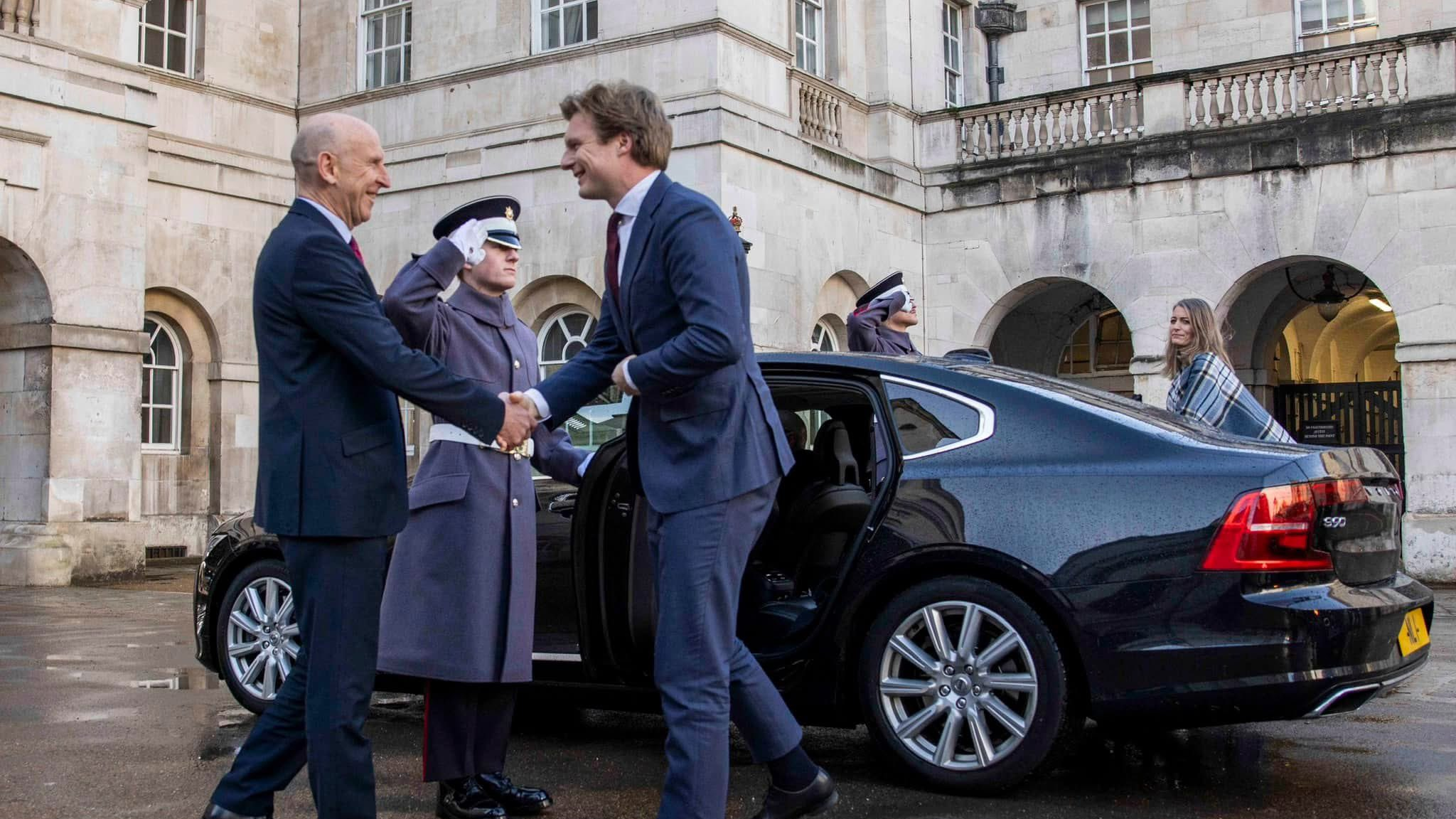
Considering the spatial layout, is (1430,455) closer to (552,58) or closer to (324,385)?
(552,58)

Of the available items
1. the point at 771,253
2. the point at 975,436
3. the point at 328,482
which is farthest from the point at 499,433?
the point at 771,253

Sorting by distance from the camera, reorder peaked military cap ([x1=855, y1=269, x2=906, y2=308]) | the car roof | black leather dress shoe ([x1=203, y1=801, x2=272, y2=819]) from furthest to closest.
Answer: peaked military cap ([x1=855, y1=269, x2=906, y2=308]) < the car roof < black leather dress shoe ([x1=203, y1=801, x2=272, y2=819])

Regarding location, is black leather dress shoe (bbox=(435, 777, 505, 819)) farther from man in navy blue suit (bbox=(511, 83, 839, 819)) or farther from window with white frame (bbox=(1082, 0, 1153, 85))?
window with white frame (bbox=(1082, 0, 1153, 85))

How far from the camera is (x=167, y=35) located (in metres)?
19.5

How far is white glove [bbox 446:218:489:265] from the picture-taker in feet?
16.3

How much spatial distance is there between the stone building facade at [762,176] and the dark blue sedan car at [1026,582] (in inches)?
446

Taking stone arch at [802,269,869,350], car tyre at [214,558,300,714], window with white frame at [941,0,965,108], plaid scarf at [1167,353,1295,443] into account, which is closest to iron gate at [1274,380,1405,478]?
window with white frame at [941,0,965,108]

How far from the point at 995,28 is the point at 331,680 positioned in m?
19.8

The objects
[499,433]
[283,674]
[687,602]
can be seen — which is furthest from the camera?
[283,674]

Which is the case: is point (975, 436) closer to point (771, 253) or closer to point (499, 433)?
point (499, 433)

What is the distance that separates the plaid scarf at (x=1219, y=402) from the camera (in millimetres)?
6754

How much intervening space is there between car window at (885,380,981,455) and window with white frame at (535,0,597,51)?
44.6 feet

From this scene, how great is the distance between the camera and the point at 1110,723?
4.85 meters

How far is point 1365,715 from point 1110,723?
247 cm
